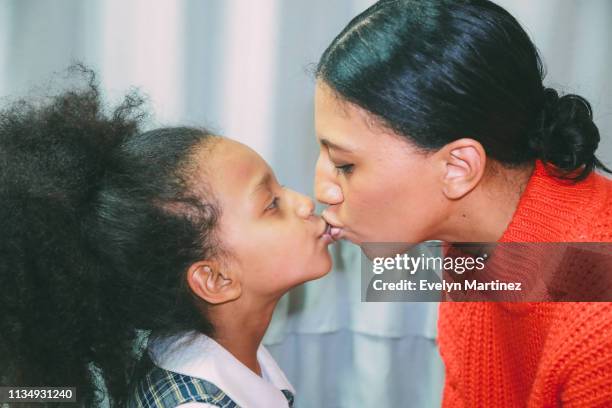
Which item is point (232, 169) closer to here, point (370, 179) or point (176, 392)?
point (370, 179)

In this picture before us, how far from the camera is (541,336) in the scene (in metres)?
0.95

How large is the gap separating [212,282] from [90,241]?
18cm

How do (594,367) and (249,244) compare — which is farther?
(249,244)

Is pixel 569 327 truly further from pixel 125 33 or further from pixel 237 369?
pixel 125 33

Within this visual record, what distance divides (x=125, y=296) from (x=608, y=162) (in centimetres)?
109

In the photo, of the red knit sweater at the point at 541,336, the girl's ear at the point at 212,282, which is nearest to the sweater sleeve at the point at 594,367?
the red knit sweater at the point at 541,336

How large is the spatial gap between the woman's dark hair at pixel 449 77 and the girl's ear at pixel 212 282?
0.31 metres

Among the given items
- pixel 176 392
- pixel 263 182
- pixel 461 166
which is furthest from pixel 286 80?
pixel 176 392

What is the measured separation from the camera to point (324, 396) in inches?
57.4

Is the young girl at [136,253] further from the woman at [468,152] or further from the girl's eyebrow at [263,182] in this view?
the woman at [468,152]

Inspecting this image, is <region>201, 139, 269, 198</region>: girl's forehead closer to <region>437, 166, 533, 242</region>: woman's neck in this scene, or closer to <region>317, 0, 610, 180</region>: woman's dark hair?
<region>317, 0, 610, 180</region>: woman's dark hair

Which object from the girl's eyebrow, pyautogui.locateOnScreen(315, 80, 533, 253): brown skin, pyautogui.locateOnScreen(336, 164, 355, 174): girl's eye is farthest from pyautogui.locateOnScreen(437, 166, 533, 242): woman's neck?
the girl's eyebrow

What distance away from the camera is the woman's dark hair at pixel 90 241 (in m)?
0.82

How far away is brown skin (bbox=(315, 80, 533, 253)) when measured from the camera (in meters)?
0.88
